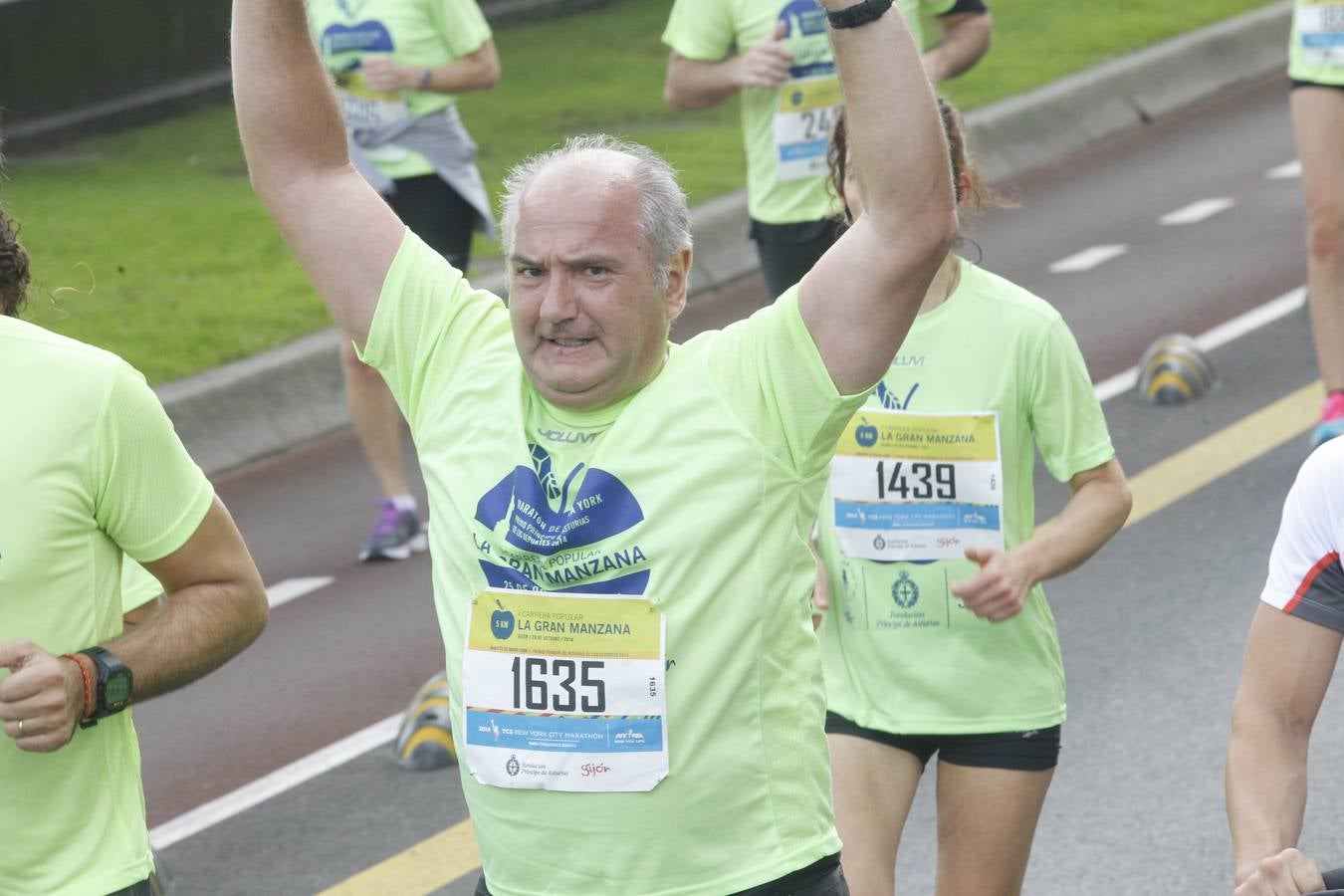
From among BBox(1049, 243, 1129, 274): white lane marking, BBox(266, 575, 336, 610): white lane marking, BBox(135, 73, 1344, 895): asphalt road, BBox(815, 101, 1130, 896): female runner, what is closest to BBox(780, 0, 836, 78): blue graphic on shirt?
BBox(135, 73, 1344, 895): asphalt road

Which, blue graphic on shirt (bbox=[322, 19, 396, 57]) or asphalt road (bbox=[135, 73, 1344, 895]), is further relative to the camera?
blue graphic on shirt (bbox=[322, 19, 396, 57])

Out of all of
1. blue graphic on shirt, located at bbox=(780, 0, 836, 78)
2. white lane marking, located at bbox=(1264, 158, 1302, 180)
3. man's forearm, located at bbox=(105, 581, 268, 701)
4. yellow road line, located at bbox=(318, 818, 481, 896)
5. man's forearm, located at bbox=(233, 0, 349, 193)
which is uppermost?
man's forearm, located at bbox=(233, 0, 349, 193)

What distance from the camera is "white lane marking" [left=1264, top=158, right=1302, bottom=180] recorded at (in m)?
13.3

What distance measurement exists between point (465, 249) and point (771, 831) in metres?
5.54

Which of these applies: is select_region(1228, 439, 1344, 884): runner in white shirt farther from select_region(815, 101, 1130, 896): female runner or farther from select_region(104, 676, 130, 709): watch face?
select_region(104, 676, 130, 709): watch face

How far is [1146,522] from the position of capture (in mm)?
7848

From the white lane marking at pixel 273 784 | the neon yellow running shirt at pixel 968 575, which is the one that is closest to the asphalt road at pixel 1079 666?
the white lane marking at pixel 273 784

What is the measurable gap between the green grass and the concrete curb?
0.24 metres

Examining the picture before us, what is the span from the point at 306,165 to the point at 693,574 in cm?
92

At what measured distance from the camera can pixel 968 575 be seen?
4.46 m

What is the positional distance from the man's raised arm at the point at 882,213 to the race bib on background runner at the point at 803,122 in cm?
477

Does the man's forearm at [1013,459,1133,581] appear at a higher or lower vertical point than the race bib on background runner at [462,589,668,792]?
lower

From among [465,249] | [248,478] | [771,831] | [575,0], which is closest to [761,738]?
[771,831]

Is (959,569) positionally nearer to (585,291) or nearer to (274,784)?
(585,291)
